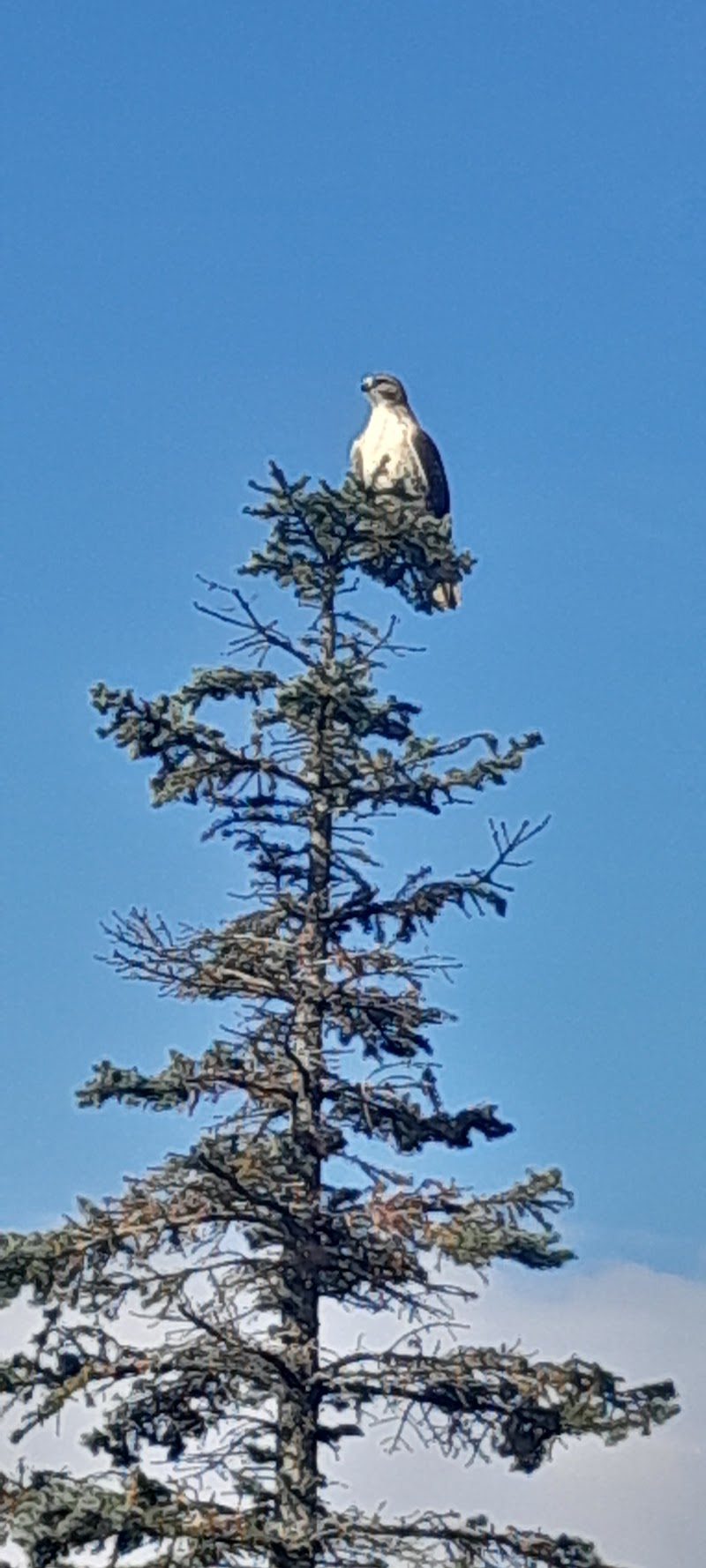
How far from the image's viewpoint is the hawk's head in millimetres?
23000

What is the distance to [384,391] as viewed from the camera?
2341cm

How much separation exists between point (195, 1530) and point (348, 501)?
6.53 metres

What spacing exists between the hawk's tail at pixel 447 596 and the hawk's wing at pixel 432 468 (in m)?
3.32

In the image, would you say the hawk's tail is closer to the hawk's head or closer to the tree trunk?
the tree trunk

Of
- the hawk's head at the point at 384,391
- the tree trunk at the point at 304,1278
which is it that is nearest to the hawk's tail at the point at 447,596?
the tree trunk at the point at 304,1278

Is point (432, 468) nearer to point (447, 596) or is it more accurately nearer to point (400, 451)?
point (400, 451)

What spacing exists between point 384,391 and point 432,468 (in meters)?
1.57

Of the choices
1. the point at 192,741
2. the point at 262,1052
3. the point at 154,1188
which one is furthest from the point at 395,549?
the point at 154,1188

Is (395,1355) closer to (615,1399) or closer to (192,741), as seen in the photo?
(615,1399)

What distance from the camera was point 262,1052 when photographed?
1504 centimetres

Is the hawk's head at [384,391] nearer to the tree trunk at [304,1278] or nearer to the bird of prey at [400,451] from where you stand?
the bird of prey at [400,451]

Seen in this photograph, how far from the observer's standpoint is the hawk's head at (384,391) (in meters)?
23.0

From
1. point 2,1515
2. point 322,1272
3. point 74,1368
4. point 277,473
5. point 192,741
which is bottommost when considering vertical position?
point 2,1515

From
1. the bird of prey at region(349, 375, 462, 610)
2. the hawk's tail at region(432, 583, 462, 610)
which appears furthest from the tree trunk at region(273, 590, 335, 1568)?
the bird of prey at region(349, 375, 462, 610)
